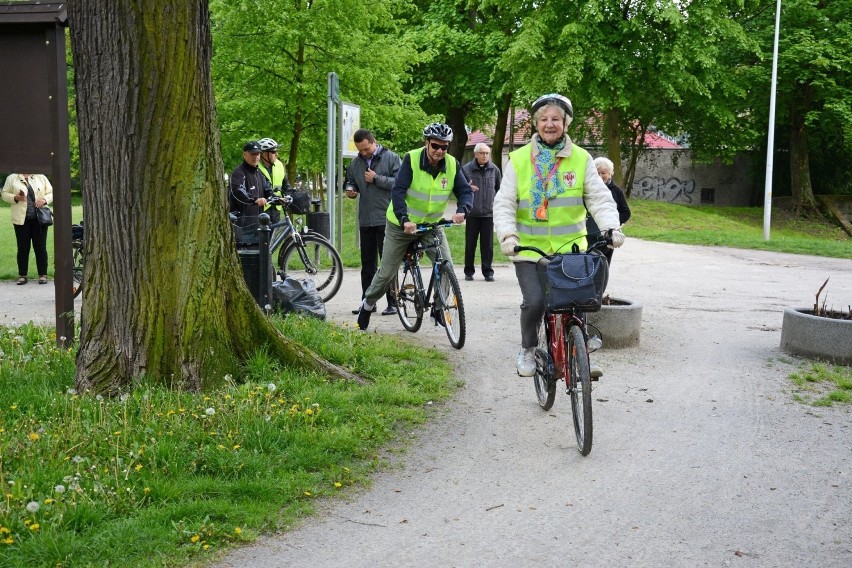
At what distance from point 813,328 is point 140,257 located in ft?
18.4

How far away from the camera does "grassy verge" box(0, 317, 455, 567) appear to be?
405 cm

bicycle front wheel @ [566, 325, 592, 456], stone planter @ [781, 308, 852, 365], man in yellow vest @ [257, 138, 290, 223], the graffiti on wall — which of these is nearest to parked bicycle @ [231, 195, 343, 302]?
man in yellow vest @ [257, 138, 290, 223]

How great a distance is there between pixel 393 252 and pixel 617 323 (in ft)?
6.94

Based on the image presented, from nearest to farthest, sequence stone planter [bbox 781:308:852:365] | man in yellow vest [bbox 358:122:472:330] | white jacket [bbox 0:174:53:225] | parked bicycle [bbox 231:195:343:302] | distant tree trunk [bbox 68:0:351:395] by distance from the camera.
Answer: distant tree trunk [bbox 68:0:351:395], stone planter [bbox 781:308:852:365], man in yellow vest [bbox 358:122:472:330], parked bicycle [bbox 231:195:343:302], white jacket [bbox 0:174:53:225]

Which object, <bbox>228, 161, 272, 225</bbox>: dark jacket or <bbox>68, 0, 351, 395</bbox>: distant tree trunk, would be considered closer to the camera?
<bbox>68, 0, 351, 395</bbox>: distant tree trunk

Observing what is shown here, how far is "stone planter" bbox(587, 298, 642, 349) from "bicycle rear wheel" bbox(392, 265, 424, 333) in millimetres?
1660

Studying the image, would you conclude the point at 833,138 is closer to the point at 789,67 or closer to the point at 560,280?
the point at 789,67

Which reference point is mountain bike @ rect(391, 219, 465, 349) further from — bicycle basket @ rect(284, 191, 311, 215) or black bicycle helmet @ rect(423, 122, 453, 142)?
bicycle basket @ rect(284, 191, 311, 215)

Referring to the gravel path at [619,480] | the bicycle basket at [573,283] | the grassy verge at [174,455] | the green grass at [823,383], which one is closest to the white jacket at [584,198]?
the bicycle basket at [573,283]

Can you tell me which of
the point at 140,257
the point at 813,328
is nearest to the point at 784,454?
the point at 813,328

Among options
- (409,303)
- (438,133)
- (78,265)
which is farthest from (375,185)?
(78,265)

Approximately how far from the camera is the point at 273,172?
1171 centimetres

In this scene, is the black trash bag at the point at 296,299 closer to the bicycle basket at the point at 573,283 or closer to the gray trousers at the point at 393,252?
the gray trousers at the point at 393,252

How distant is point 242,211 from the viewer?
11188 mm
